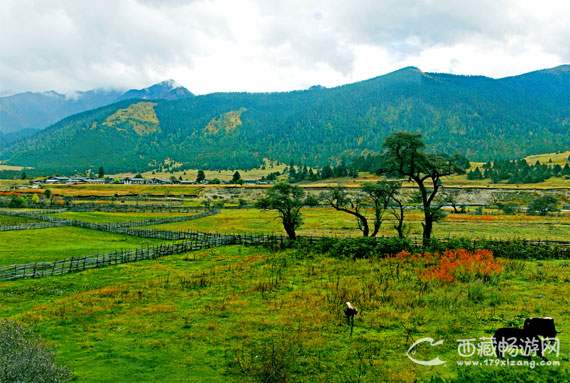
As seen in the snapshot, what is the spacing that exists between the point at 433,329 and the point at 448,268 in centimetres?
967

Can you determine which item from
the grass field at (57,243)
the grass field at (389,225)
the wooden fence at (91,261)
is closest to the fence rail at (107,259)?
the wooden fence at (91,261)

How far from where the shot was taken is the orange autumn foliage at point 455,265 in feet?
70.9

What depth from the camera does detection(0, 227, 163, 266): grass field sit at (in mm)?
35787

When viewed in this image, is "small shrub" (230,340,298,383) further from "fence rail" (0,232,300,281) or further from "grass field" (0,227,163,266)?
Answer: "grass field" (0,227,163,266)

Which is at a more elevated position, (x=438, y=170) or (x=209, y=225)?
(x=438, y=170)

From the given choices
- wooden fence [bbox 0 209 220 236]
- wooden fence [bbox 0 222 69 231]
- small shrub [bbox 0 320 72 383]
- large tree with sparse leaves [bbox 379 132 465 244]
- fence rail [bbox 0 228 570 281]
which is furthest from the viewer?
wooden fence [bbox 0 222 69 231]

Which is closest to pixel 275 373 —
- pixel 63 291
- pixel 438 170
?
pixel 63 291

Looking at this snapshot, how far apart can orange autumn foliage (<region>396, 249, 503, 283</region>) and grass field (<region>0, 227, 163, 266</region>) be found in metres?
31.9

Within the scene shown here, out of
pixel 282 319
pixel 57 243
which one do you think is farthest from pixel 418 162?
pixel 57 243

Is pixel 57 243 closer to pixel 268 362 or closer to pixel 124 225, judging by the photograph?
pixel 124 225

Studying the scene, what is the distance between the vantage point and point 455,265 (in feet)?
76.3

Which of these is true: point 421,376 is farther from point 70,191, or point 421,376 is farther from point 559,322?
point 70,191

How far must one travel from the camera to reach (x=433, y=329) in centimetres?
1424

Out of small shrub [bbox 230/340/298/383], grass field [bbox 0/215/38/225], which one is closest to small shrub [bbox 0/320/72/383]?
small shrub [bbox 230/340/298/383]
